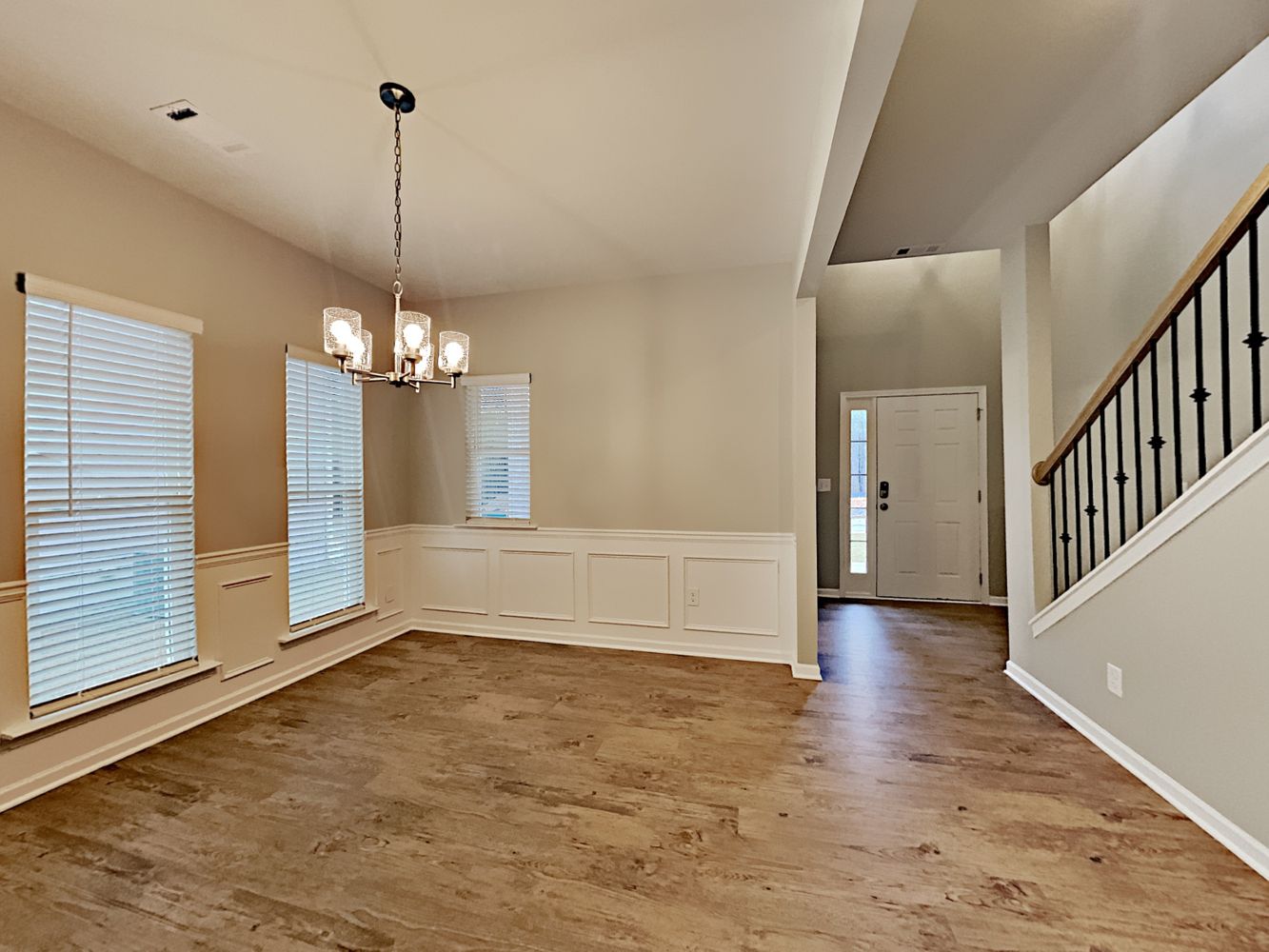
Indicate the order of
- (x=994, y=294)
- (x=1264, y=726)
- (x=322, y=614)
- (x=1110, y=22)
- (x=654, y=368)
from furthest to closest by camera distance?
(x=994, y=294)
(x=654, y=368)
(x=322, y=614)
(x=1110, y=22)
(x=1264, y=726)

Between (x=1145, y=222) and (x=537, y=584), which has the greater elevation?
(x=1145, y=222)

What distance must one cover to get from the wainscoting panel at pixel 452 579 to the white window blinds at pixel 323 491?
0.58 m

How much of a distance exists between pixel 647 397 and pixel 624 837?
9.11 feet

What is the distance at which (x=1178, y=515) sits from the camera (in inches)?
78.2

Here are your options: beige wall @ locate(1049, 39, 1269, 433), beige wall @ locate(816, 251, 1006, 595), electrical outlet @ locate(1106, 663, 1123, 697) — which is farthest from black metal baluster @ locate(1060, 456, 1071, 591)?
beige wall @ locate(816, 251, 1006, 595)

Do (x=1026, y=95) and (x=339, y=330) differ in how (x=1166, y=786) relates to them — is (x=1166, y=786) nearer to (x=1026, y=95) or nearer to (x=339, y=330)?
(x=1026, y=95)

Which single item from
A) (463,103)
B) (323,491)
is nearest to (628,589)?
(323,491)

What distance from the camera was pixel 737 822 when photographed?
192cm

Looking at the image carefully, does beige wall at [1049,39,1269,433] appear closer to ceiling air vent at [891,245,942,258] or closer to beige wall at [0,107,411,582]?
ceiling air vent at [891,245,942,258]

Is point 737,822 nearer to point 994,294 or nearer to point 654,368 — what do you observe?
point 654,368

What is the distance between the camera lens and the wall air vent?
6.84 ft

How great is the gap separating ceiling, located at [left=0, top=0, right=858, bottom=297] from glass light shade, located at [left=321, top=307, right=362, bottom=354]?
83 centimetres

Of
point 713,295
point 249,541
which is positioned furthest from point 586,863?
point 713,295

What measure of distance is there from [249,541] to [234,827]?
165cm
